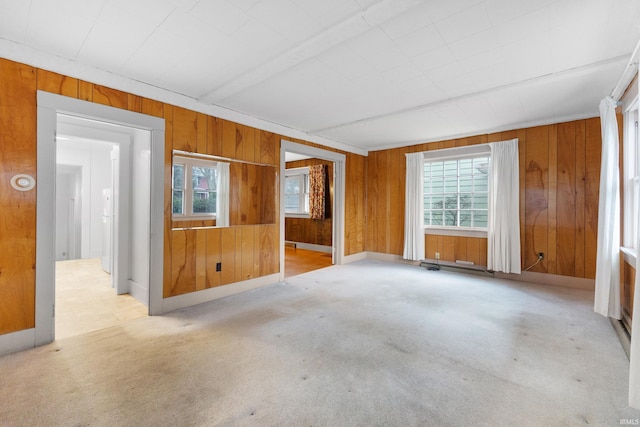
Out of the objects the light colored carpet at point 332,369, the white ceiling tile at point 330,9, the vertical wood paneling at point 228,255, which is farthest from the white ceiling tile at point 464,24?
the vertical wood paneling at point 228,255

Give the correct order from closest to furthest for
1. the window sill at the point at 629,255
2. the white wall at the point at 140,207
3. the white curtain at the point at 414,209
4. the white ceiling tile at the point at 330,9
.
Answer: the white ceiling tile at the point at 330,9 → the window sill at the point at 629,255 → the white wall at the point at 140,207 → the white curtain at the point at 414,209

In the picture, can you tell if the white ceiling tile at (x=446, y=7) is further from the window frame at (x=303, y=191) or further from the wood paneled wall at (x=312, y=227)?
the window frame at (x=303, y=191)

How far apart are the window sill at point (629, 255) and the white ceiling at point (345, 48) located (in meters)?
1.67

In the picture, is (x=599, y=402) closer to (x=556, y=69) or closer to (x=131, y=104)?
(x=556, y=69)

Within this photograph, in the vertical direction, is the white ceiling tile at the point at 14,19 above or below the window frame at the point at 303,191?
above

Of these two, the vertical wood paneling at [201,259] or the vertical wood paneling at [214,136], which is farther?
the vertical wood paneling at [214,136]

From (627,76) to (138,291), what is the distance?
5655 millimetres

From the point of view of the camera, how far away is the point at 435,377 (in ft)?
6.33

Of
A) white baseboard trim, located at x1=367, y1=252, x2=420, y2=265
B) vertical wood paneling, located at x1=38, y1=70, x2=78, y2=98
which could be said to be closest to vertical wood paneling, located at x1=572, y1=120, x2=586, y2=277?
white baseboard trim, located at x1=367, y1=252, x2=420, y2=265

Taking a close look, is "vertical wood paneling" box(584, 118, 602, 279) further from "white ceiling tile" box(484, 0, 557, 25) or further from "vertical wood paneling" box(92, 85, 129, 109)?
"vertical wood paneling" box(92, 85, 129, 109)

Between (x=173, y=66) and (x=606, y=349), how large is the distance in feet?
14.7

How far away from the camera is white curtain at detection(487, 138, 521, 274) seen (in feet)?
14.5

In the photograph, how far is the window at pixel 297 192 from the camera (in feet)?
26.3

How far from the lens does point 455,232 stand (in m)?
5.18
